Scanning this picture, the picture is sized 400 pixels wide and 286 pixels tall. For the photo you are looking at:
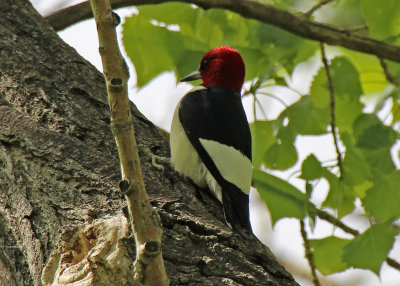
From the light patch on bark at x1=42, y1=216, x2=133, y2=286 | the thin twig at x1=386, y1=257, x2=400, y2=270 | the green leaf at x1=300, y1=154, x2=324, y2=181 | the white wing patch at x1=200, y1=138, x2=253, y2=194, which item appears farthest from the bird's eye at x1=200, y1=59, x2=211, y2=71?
the light patch on bark at x1=42, y1=216, x2=133, y2=286

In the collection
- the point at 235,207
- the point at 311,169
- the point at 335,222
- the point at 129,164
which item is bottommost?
the point at 129,164

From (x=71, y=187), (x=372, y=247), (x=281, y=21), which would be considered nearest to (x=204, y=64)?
(x=281, y=21)

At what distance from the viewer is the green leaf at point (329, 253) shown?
3148 mm

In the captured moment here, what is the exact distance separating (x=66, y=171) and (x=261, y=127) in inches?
64.1

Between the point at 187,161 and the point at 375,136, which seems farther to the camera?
the point at 375,136

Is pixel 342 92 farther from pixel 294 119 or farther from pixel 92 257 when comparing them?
pixel 92 257

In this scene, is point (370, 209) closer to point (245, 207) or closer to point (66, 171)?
point (245, 207)

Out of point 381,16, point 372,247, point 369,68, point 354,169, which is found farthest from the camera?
point 369,68

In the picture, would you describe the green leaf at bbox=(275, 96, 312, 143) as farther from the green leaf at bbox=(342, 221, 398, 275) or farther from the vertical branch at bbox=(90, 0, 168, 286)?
the vertical branch at bbox=(90, 0, 168, 286)

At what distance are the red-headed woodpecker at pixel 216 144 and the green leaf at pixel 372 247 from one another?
59 cm

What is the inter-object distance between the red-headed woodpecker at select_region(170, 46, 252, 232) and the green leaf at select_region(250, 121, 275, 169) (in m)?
0.18

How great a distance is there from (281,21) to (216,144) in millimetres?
919

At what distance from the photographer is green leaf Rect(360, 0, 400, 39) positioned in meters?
3.29

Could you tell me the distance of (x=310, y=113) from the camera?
3.59 meters
